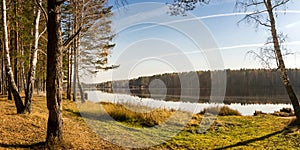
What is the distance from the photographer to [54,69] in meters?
4.68

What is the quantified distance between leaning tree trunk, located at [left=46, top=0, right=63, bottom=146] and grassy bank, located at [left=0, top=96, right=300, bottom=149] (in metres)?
0.33

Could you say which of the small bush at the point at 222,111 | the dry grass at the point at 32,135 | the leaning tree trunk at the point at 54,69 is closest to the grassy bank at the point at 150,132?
the dry grass at the point at 32,135

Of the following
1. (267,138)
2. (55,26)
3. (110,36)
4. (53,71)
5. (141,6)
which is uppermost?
(110,36)

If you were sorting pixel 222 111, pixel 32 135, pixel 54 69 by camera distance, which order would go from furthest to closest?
1. pixel 222 111
2. pixel 32 135
3. pixel 54 69

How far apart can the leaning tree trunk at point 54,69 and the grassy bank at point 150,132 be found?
0.33 m

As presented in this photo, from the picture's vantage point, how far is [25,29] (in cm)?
1202

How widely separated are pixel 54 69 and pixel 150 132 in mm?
3709

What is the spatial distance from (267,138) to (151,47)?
4.68 m

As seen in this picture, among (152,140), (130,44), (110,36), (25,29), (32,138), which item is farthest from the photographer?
(110,36)

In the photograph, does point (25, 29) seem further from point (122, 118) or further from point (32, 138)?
point (32, 138)

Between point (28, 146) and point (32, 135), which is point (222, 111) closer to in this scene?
point (32, 135)

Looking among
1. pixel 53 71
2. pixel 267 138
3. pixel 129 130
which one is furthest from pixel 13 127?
pixel 267 138

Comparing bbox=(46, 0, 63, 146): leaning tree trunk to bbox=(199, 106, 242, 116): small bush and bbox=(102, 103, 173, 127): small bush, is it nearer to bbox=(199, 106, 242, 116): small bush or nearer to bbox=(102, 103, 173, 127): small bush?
bbox=(102, 103, 173, 127): small bush

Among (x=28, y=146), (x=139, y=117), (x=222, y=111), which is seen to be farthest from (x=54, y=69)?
(x=222, y=111)
